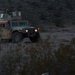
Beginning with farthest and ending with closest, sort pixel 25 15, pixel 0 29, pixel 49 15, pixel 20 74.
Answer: pixel 49 15 → pixel 25 15 → pixel 0 29 → pixel 20 74

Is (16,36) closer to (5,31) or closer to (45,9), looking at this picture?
(5,31)

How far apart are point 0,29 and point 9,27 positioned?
64 centimetres

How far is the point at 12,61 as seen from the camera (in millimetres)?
12133

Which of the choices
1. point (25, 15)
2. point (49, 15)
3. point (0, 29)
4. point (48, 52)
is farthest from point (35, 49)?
point (49, 15)

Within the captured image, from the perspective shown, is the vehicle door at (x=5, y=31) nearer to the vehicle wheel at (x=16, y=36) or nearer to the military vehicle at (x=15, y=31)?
the military vehicle at (x=15, y=31)

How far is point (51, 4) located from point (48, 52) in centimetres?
5611

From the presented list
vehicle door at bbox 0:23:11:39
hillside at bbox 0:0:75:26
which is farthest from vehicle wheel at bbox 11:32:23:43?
hillside at bbox 0:0:75:26

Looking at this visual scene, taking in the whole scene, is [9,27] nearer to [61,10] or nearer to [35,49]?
[35,49]

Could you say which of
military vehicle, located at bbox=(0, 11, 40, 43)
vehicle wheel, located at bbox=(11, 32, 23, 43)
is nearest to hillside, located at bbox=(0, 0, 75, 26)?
military vehicle, located at bbox=(0, 11, 40, 43)

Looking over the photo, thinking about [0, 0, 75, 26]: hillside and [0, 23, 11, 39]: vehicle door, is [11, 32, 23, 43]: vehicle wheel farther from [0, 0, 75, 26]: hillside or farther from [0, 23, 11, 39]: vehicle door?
[0, 0, 75, 26]: hillside

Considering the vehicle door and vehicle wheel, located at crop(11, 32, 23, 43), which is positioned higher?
the vehicle door

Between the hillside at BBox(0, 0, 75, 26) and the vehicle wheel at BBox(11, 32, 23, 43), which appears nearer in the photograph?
the vehicle wheel at BBox(11, 32, 23, 43)

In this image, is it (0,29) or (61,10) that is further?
(61,10)

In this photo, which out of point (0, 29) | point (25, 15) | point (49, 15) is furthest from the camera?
point (49, 15)
